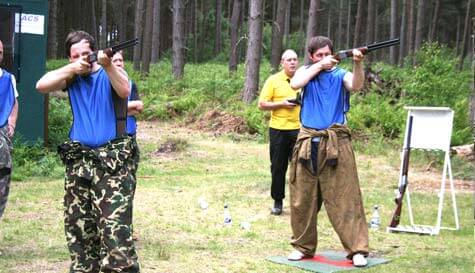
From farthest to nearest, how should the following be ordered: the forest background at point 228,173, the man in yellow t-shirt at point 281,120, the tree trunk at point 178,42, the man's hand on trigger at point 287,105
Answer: the tree trunk at point 178,42 → the man in yellow t-shirt at point 281,120 → the man's hand on trigger at point 287,105 → the forest background at point 228,173

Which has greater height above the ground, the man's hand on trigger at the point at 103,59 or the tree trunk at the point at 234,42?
the tree trunk at the point at 234,42

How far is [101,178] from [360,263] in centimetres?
269

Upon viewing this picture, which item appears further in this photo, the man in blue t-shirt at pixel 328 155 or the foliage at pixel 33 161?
the foliage at pixel 33 161

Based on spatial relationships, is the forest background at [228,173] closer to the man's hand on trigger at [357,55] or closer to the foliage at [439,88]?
the foliage at [439,88]

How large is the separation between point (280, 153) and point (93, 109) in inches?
170

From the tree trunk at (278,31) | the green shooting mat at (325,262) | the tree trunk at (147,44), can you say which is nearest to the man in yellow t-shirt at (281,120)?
the green shooting mat at (325,262)

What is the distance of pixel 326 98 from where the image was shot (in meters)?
6.05

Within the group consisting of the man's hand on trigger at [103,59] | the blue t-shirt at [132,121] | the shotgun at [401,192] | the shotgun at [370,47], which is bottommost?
the shotgun at [401,192]

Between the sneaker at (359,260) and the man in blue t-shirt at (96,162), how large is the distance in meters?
2.35

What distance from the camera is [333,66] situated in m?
5.96

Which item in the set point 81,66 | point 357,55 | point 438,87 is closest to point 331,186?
point 357,55

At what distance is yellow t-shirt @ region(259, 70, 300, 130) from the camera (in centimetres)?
845

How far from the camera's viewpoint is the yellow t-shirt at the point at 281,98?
8445 mm

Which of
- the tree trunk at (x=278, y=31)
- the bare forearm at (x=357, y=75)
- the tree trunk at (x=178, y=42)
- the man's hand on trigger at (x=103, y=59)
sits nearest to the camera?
the man's hand on trigger at (x=103, y=59)
